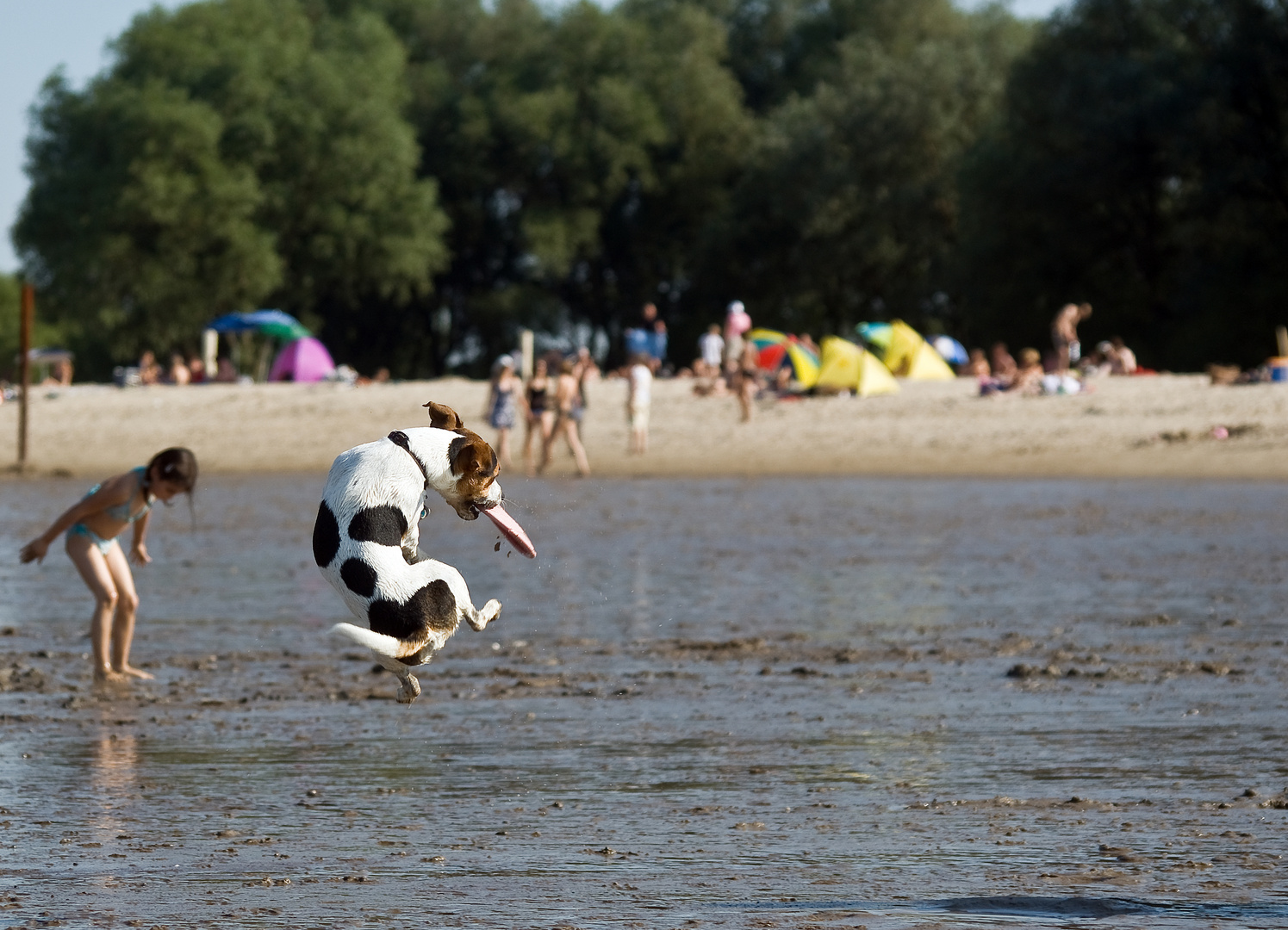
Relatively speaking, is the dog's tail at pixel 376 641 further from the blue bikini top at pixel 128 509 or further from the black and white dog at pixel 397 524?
the blue bikini top at pixel 128 509

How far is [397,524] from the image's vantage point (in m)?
4.50

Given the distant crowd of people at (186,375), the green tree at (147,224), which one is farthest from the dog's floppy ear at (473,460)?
the green tree at (147,224)

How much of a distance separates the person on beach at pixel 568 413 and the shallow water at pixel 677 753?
34.4ft

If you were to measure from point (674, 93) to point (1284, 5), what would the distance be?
826 inches

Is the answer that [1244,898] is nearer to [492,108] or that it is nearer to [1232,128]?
[1232,128]

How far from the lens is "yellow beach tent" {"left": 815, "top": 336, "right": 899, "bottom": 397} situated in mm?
32625

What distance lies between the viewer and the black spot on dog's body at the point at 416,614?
14.8ft

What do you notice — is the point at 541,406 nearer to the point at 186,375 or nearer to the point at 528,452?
the point at 528,452

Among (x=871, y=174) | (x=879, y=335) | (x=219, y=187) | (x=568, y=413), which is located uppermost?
(x=871, y=174)

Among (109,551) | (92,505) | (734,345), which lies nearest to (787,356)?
(734,345)

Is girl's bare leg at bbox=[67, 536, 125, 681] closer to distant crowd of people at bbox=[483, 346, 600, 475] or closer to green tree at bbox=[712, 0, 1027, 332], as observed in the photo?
distant crowd of people at bbox=[483, 346, 600, 475]

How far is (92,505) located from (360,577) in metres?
6.00

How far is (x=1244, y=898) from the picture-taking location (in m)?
5.67

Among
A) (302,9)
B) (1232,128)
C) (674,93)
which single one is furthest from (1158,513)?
(302,9)
